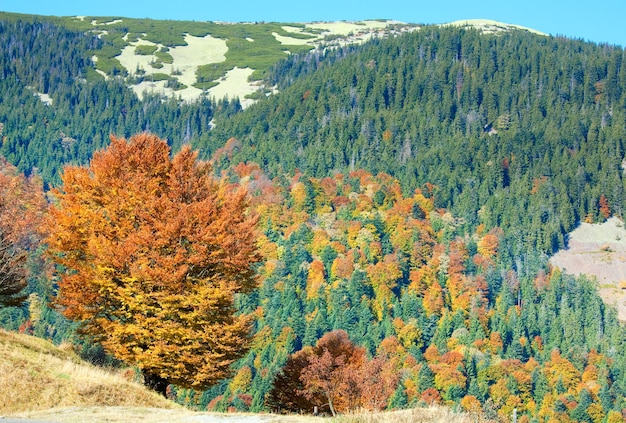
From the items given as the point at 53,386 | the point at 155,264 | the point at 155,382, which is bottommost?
the point at 155,382

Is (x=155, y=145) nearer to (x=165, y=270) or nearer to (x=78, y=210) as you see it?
(x=78, y=210)

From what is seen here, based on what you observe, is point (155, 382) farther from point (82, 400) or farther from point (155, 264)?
point (82, 400)

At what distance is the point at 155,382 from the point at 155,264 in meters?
4.99

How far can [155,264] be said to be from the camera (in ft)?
107

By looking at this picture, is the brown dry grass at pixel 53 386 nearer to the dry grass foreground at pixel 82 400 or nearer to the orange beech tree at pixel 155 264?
the dry grass foreground at pixel 82 400

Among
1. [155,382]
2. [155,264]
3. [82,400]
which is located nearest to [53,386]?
[82,400]

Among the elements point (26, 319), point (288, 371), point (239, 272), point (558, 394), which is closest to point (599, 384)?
point (558, 394)

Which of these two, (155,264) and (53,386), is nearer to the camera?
(53,386)

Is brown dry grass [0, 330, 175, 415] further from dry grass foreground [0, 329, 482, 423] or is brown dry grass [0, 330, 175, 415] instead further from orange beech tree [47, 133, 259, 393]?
orange beech tree [47, 133, 259, 393]

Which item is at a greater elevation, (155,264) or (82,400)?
(155,264)

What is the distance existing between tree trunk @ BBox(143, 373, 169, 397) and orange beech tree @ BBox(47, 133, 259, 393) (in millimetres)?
47

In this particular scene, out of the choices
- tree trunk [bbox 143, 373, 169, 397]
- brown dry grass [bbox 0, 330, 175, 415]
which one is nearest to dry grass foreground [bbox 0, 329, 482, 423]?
brown dry grass [bbox 0, 330, 175, 415]

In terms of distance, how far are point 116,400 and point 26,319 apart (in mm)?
154422

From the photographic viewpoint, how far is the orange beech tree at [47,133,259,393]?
32000 millimetres
